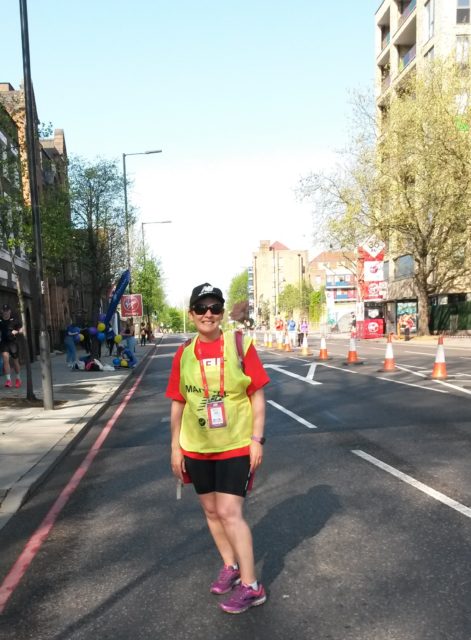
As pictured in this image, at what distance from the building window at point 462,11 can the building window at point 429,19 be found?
1697 millimetres

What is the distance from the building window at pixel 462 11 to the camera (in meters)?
35.6

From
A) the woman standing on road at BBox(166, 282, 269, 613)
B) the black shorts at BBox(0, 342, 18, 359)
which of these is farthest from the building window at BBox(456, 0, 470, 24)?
the woman standing on road at BBox(166, 282, 269, 613)

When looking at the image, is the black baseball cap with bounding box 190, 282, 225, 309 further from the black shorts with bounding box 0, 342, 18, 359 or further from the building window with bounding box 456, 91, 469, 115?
the building window with bounding box 456, 91, 469, 115

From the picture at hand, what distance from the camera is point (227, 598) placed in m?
3.24

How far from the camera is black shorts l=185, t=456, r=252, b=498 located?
3.07 meters

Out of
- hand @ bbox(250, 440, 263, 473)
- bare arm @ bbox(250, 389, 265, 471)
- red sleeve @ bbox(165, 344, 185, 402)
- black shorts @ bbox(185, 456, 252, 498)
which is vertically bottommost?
black shorts @ bbox(185, 456, 252, 498)

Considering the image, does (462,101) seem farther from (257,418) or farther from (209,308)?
(257,418)

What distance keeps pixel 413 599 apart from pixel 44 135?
37.5 feet

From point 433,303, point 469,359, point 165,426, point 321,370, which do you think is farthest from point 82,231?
point 433,303

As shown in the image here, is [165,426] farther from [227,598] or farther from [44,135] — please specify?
[44,135]

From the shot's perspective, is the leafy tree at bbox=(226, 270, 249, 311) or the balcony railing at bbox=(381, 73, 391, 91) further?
the leafy tree at bbox=(226, 270, 249, 311)

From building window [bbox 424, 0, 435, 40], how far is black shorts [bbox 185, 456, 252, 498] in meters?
41.7

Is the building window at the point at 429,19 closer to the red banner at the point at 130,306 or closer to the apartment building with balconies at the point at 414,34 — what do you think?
the apartment building with balconies at the point at 414,34

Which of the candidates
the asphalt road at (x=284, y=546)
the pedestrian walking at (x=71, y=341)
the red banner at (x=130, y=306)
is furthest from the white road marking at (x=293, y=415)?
the red banner at (x=130, y=306)
